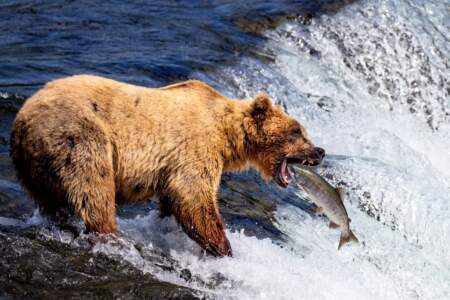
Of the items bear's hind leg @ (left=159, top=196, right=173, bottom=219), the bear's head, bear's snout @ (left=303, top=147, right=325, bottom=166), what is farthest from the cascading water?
bear's snout @ (left=303, top=147, right=325, bottom=166)

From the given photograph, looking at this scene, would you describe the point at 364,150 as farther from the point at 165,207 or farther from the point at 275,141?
the point at 165,207

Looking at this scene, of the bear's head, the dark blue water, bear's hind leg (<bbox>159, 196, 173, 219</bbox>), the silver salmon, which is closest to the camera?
bear's hind leg (<bbox>159, 196, 173, 219</bbox>)

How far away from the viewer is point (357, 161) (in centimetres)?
968

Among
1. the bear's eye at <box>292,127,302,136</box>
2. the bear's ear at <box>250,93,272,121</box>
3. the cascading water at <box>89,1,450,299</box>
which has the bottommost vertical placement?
the cascading water at <box>89,1,450,299</box>

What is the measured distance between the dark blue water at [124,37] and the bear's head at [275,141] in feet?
10.2

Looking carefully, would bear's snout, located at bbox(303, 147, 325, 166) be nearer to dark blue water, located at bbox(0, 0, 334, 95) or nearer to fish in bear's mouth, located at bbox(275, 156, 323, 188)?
fish in bear's mouth, located at bbox(275, 156, 323, 188)

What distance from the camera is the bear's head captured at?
22.4 ft

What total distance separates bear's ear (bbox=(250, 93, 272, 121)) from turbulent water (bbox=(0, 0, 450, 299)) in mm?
945

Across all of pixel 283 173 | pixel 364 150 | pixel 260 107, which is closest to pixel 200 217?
pixel 283 173

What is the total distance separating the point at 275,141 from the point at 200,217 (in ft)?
3.32

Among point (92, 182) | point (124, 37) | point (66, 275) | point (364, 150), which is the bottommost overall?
point (364, 150)

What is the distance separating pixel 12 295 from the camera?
5.06 meters

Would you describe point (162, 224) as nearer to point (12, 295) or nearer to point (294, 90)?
point (12, 295)

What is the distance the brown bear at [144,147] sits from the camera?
577cm
